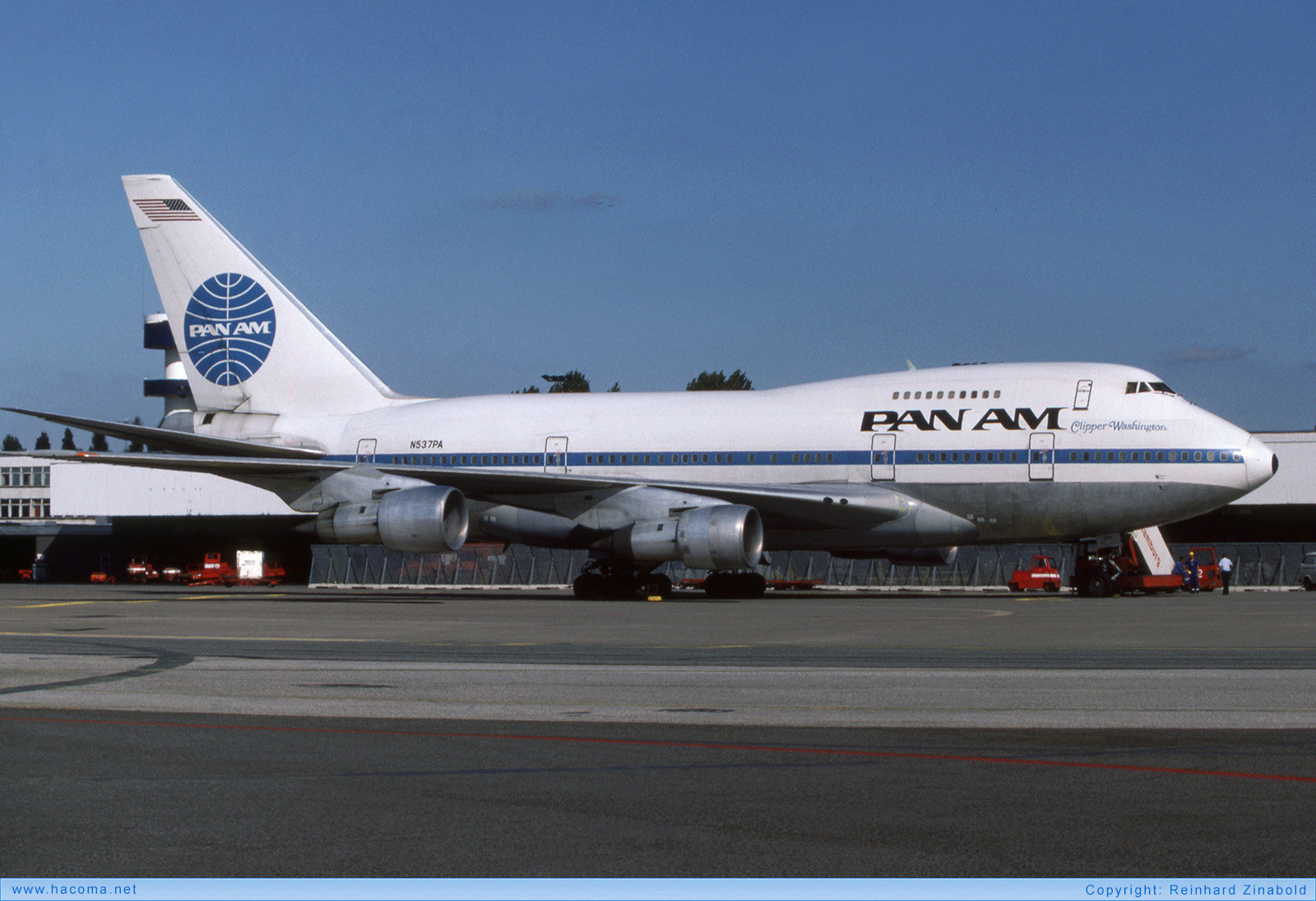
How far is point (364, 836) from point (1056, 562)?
42.4 meters

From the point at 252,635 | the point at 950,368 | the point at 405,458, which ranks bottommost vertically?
the point at 252,635

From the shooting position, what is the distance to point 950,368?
3006cm

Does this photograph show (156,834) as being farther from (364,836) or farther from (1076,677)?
(1076,677)

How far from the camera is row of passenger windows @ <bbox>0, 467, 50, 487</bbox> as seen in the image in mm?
92000

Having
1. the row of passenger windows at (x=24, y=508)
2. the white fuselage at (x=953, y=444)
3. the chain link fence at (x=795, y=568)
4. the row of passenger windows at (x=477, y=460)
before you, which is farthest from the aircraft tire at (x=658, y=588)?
the row of passenger windows at (x=24, y=508)

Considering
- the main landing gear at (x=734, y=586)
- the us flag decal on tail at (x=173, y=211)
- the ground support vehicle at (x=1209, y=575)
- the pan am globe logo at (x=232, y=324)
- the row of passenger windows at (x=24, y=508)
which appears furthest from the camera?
the row of passenger windows at (x=24, y=508)

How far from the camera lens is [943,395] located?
29.3m

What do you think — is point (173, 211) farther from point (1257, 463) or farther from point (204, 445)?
point (1257, 463)

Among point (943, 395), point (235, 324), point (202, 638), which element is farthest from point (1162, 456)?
point (235, 324)

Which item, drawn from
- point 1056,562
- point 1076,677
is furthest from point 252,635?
point 1056,562

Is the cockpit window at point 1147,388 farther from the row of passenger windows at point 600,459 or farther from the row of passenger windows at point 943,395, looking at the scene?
the row of passenger windows at point 600,459

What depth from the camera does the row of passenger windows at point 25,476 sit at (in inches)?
3622

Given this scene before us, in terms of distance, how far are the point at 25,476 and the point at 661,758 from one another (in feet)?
322

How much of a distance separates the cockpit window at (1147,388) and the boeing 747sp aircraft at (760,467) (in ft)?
0.18
